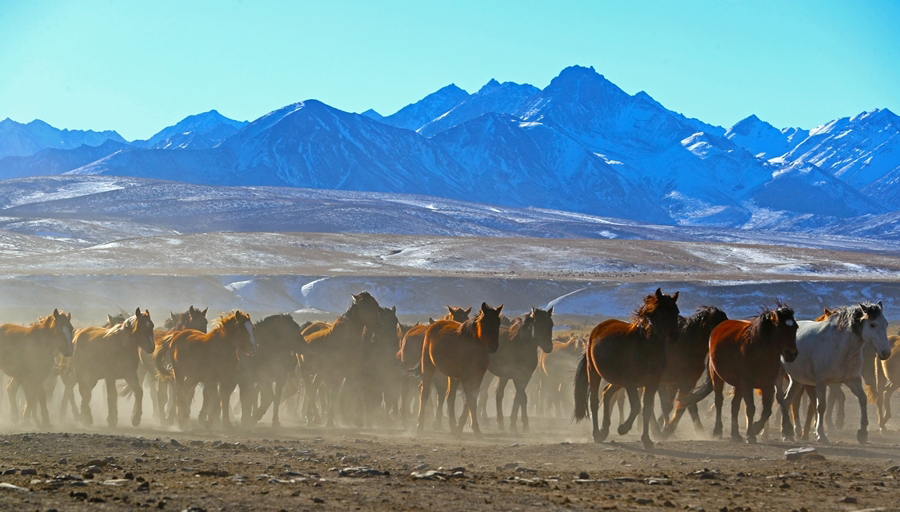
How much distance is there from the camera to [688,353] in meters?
15.8

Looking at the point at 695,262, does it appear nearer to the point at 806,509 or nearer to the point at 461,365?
the point at 461,365

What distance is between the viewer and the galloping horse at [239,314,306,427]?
18.6 meters

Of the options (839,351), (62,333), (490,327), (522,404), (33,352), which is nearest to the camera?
(839,351)

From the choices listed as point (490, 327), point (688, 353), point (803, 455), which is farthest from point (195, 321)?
point (803, 455)

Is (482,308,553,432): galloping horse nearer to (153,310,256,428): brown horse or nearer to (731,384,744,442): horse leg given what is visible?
(731,384,744,442): horse leg

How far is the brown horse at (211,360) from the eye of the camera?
1716 cm

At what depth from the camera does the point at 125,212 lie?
6993 inches

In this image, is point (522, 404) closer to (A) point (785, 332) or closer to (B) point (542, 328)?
(B) point (542, 328)

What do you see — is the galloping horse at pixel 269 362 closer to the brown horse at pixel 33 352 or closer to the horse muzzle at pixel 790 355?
the brown horse at pixel 33 352

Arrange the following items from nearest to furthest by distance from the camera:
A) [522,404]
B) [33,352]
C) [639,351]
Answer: [639,351] < [33,352] < [522,404]

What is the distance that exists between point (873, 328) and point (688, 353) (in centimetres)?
287

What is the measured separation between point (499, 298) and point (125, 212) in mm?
132451

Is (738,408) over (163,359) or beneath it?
beneath

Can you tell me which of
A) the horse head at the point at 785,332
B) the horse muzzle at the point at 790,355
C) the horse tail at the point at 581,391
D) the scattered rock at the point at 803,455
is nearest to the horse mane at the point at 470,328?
the horse tail at the point at 581,391
